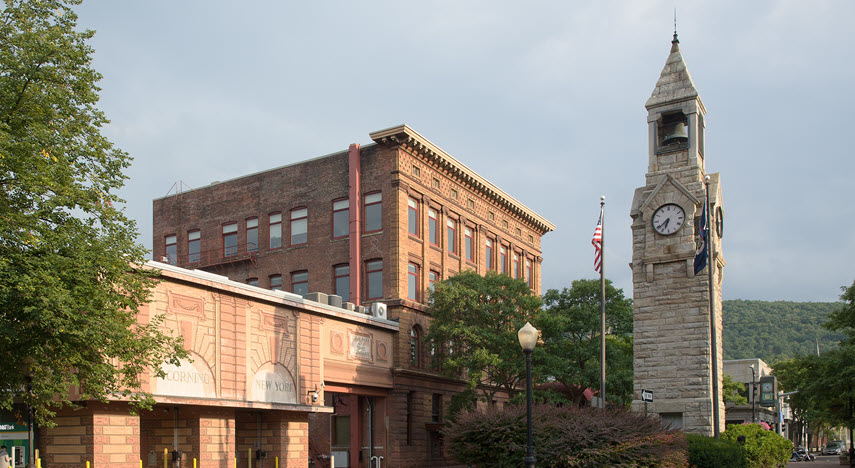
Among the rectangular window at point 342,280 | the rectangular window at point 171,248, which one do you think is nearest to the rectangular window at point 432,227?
the rectangular window at point 342,280

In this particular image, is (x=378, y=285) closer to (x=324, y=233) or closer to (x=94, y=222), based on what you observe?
(x=324, y=233)

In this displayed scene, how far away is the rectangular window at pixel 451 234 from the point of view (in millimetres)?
48031

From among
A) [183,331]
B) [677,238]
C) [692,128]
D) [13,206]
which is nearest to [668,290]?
[677,238]

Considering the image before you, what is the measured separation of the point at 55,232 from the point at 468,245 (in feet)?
112

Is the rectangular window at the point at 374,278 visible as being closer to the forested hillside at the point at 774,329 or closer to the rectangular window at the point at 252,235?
the rectangular window at the point at 252,235

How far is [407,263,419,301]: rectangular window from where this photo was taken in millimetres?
43438

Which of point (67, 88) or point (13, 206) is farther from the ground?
point (67, 88)

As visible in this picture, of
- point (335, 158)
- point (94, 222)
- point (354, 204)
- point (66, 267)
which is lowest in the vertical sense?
point (66, 267)

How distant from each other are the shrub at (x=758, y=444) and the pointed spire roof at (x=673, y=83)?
13035 mm

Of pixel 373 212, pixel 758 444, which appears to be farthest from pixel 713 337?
pixel 373 212

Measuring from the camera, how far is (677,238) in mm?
29734

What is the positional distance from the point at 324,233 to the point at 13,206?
26.3m

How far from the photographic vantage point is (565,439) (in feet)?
63.5

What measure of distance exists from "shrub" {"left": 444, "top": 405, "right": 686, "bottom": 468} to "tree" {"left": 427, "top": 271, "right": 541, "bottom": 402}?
1691 cm
